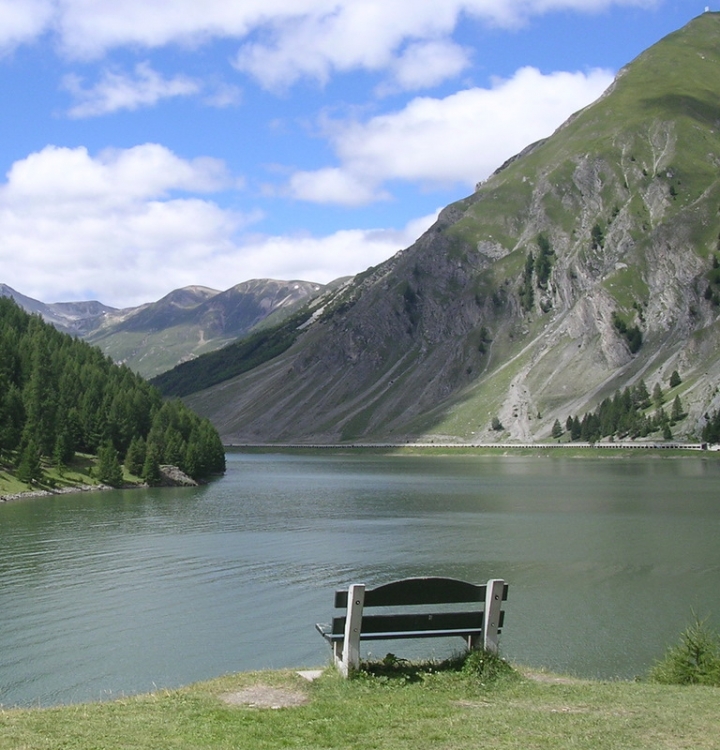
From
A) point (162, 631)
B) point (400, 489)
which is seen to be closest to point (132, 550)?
point (162, 631)

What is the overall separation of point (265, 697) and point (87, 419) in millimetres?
118395

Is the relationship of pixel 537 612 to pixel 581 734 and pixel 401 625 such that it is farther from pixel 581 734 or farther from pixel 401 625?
pixel 581 734

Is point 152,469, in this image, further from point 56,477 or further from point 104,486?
point 56,477

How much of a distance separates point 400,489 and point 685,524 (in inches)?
1988

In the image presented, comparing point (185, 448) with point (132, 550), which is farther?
point (185, 448)

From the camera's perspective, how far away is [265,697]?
17062 millimetres

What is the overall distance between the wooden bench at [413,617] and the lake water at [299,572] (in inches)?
444

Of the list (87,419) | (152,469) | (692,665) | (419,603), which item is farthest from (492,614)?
(87,419)

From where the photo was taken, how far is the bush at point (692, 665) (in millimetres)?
21031

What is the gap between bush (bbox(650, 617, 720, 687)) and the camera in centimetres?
2103

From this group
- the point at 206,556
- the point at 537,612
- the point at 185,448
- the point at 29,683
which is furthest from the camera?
the point at 185,448

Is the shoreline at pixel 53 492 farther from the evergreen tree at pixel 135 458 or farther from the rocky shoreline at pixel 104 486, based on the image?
the evergreen tree at pixel 135 458

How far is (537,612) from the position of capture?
3944 cm

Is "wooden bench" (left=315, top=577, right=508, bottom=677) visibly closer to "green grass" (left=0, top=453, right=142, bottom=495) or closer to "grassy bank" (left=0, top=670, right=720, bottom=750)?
"grassy bank" (left=0, top=670, right=720, bottom=750)
